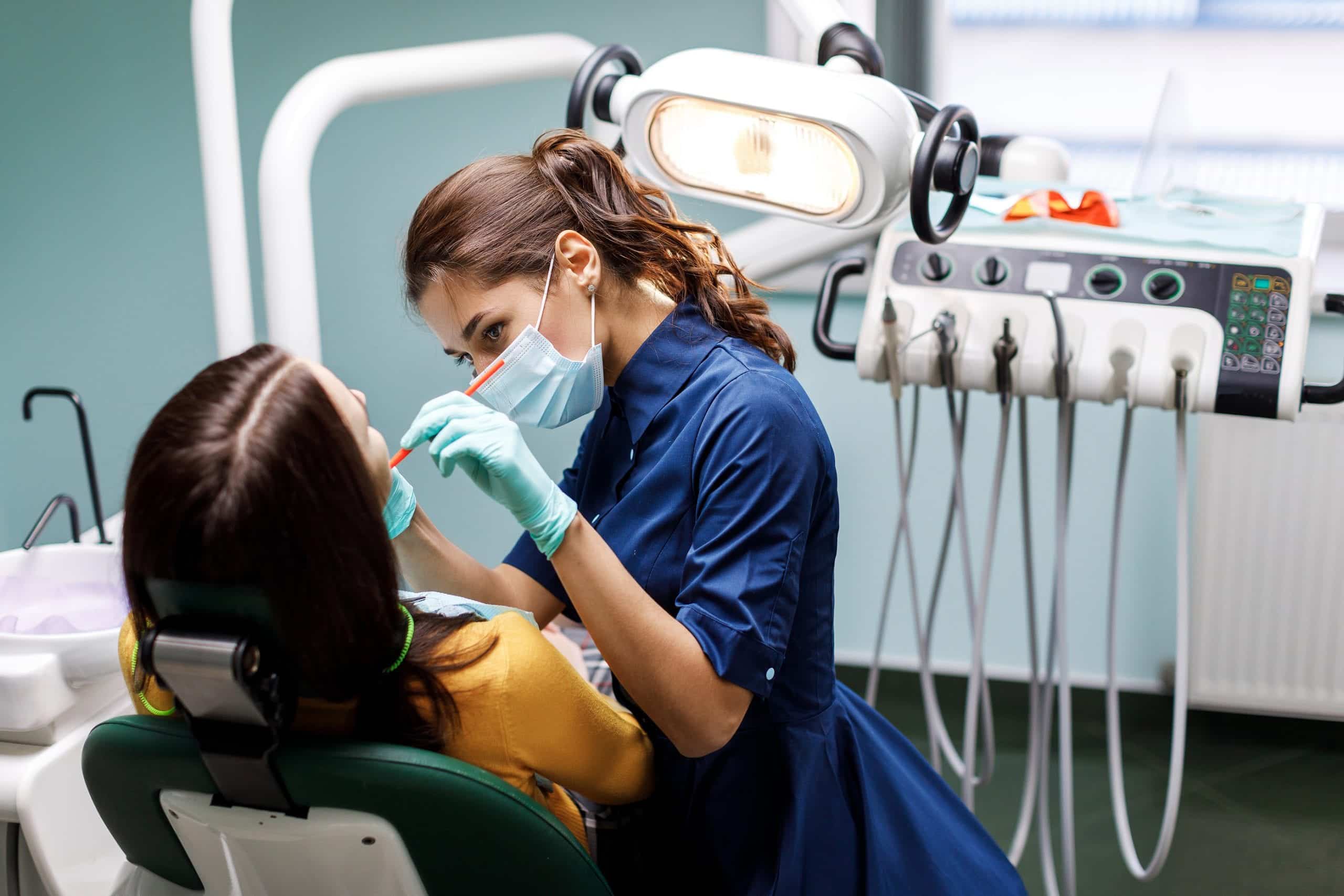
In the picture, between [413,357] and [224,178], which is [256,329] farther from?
[224,178]

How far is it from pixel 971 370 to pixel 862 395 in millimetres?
788

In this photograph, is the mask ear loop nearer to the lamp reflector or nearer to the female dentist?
the female dentist

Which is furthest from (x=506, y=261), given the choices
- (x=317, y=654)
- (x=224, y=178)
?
(x=224, y=178)

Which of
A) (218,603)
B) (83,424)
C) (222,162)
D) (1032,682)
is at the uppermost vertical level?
(222,162)

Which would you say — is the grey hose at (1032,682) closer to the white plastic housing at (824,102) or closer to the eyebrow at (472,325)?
the white plastic housing at (824,102)

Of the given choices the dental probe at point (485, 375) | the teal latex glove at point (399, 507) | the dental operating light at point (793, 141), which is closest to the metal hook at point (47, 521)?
the teal latex glove at point (399, 507)

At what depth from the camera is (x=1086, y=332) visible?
63.1 inches

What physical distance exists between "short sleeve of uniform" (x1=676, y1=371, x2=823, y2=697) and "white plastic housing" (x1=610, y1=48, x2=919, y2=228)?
0.29 meters

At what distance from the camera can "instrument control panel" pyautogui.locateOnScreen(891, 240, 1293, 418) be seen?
1.50 metres

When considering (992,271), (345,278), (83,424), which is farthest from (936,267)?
(345,278)

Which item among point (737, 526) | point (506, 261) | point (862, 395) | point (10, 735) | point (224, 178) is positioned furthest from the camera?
point (862, 395)

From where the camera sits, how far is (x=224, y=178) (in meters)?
1.63

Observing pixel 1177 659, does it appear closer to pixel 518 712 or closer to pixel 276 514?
pixel 518 712

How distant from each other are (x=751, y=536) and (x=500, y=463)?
220 millimetres
